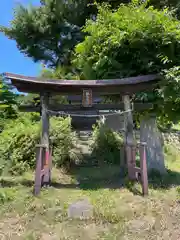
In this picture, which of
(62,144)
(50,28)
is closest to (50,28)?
(50,28)

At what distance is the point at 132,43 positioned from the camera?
19.4 feet

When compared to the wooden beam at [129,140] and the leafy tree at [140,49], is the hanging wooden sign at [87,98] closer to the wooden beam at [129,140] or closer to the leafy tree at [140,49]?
the wooden beam at [129,140]

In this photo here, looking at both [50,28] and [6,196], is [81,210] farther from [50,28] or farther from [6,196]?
[50,28]

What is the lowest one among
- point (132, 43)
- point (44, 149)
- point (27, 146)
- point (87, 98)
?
point (44, 149)

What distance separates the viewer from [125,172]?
6.22m

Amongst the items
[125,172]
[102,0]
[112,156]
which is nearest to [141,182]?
[125,172]

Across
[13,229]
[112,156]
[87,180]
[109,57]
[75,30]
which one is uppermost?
[75,30]

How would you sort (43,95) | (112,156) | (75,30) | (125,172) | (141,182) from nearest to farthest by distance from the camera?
(141,182) → (43,95) → (125,172) → (112,156) → (75,30)

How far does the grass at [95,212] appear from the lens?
358cm

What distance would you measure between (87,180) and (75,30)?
8.17 metres

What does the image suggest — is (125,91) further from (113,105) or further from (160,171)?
(160,171)

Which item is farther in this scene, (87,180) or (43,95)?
(87,180)

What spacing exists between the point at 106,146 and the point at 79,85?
122 inches

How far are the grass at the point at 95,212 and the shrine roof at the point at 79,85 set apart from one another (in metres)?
2.13
